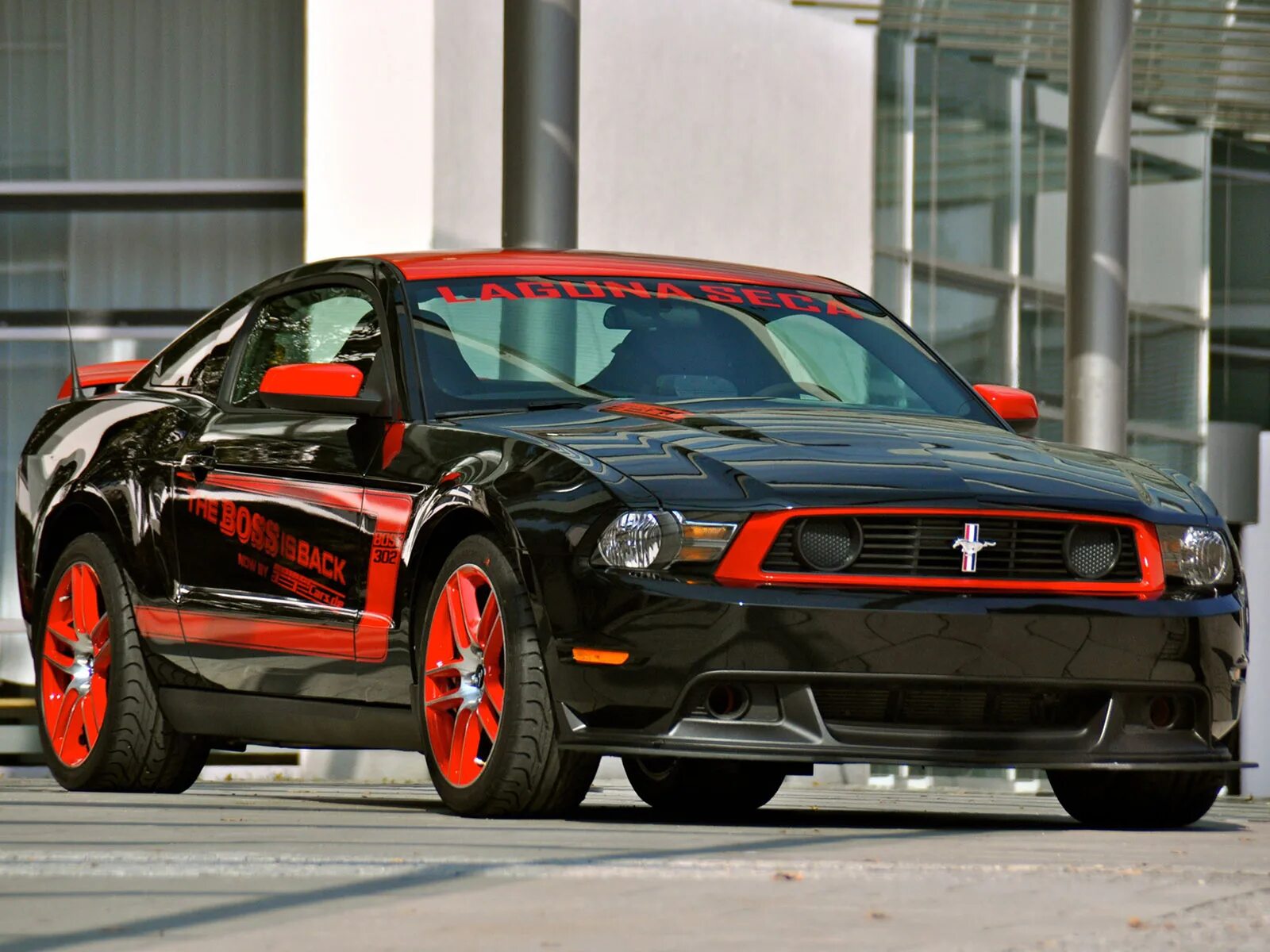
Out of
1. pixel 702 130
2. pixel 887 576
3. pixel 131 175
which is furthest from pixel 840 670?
pixel 131 175

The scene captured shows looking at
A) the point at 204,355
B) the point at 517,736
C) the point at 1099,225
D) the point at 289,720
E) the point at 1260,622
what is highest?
the point at 1099,225

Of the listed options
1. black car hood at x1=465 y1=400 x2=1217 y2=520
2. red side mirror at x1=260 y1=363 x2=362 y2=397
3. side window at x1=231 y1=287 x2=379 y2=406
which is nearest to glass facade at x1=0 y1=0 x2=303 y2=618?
side window at x1=231 y1=287 x2=379 y2=406

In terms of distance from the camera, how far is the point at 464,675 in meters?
6.15

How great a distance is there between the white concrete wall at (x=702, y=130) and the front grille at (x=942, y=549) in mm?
8323

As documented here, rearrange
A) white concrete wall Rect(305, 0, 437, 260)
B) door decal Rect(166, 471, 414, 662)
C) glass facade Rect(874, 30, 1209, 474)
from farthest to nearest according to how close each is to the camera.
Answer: glass facade Rect(874, 30, 1209, 474), white concrete wall Rect(305, 0, 437, 260), door decal Rect(166, 471, 414, 662)

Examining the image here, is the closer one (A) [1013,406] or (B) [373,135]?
(A) [1013,406]

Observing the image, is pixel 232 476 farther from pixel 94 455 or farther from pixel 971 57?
pixel 971 57

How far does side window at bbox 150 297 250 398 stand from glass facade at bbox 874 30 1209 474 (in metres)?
11.8

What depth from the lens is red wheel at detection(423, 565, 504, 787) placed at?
19.9 ft

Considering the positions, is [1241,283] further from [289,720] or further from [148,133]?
[289,720]

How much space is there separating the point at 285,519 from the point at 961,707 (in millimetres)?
1982

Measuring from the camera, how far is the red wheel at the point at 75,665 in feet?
25.6

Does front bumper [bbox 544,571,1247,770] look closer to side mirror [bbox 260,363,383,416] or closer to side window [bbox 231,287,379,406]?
side mirror [bbox 260,363,383,416]

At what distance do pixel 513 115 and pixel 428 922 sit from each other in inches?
338
